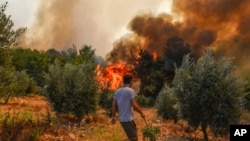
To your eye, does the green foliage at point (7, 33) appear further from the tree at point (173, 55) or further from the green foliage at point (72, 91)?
the tree at point (173, 55)

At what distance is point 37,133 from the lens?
12648 mm

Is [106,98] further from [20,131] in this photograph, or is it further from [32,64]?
[32,64]

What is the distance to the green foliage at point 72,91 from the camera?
2136cm

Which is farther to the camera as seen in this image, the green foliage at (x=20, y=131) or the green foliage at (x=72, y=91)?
the green foliage at (x=72, y=91)

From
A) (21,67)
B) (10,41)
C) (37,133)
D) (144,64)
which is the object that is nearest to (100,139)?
(37,133)

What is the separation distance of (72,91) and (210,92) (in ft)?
22.5

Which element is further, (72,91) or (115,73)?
(115,73)

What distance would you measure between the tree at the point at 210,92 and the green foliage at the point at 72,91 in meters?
4.89

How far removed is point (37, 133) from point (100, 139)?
12.5 ft

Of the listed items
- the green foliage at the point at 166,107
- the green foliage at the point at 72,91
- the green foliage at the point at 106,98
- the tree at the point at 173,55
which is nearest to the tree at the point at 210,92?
the green foliage at the point at 72,91

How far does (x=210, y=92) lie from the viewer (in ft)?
60.4

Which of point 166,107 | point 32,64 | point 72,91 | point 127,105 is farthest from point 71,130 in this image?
point 32,64

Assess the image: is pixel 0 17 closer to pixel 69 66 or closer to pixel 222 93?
pixel 69 66

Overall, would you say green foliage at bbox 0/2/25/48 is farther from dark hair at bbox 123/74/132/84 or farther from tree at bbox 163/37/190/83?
tree at bbox 163/37/190/83
